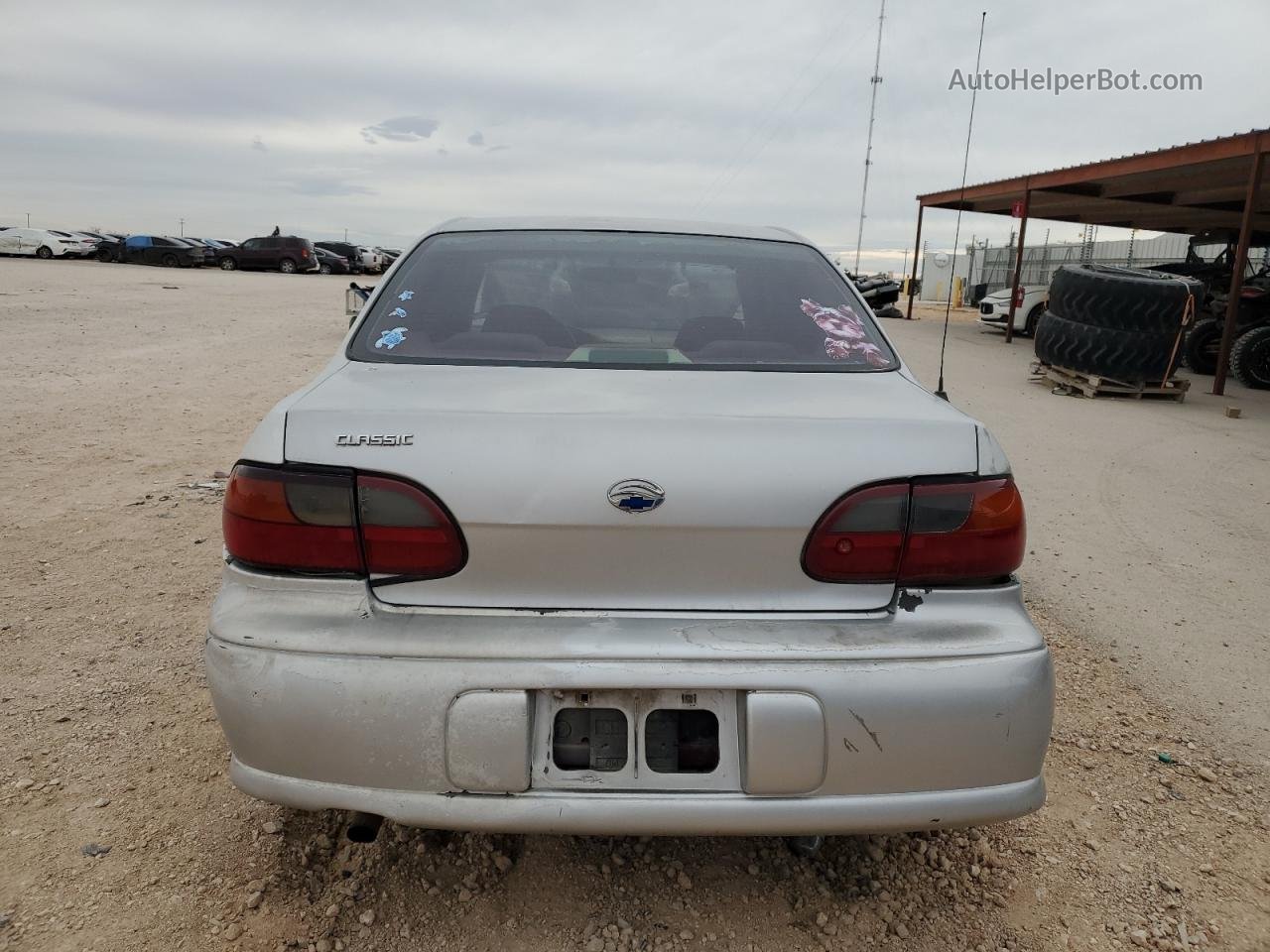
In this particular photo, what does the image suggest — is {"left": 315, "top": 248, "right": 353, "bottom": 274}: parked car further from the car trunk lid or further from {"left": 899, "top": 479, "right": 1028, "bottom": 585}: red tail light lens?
{"left": 899, "top": 479, "right": 1028, "bottom": 585}: red tail light lens

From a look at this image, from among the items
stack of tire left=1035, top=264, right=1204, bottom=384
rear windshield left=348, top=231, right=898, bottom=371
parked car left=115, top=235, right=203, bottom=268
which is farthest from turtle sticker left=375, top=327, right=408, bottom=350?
parked car left=115, top=235, right=203, bottom=268

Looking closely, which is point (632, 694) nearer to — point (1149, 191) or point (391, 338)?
point (391, 338)

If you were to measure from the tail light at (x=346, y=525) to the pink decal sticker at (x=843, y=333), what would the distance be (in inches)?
45.6

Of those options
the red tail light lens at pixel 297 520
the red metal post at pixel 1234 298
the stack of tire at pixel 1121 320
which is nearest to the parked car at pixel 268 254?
the stack of tire at pixel 1121 320

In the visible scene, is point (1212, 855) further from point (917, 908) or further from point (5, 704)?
point (5, 704)

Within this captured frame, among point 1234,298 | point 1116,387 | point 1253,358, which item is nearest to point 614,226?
point 1116,387

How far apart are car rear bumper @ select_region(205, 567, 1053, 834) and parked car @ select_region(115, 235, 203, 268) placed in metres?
38.9

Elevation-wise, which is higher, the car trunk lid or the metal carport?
the metal carport

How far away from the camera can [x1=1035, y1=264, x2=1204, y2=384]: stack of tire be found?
9.59 m

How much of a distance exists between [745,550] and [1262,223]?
19.8 m

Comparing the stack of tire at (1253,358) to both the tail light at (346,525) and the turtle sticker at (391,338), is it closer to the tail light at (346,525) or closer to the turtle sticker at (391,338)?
the turtle sticker at (391,338)

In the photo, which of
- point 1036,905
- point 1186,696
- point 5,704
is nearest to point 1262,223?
point 1186,696

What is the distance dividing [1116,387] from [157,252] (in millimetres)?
35985

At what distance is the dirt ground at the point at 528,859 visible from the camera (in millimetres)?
1906
